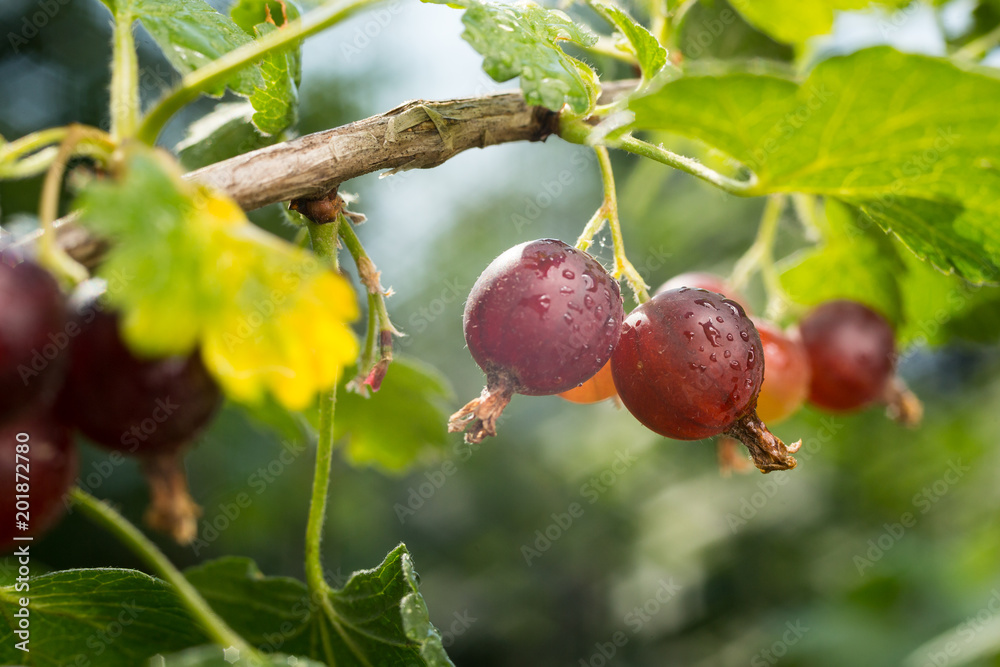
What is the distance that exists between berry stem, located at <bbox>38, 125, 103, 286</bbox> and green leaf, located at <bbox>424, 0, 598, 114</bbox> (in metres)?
0.32

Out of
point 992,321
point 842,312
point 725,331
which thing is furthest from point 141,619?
point 992,321

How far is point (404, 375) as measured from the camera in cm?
132

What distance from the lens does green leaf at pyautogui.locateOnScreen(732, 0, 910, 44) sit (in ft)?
4.01

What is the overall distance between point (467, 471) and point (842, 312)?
3.49 m

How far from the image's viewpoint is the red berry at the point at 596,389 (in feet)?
2.76

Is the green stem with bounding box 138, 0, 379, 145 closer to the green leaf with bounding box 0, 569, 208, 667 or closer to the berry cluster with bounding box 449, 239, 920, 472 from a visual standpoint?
the berry cluster with bounding box 449, 239, 920, 472

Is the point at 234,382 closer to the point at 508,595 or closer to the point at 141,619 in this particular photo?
the point at 141,619

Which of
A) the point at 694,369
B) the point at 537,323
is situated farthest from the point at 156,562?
the point at 694,369

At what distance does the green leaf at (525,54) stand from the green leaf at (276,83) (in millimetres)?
202

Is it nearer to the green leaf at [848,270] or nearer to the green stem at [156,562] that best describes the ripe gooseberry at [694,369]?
the green stem at [156,562]

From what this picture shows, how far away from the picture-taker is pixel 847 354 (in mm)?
1178

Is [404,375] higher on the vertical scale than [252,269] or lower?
lower

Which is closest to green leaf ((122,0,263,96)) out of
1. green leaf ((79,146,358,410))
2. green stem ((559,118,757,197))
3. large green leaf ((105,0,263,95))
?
large green leaf ((105,0,263,95))

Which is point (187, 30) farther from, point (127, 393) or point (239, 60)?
point (127, 393)
